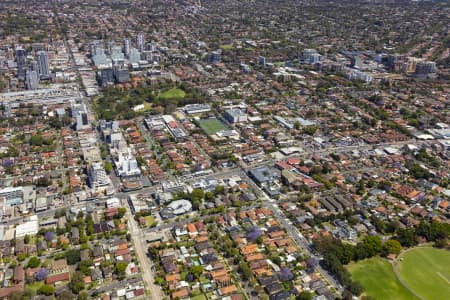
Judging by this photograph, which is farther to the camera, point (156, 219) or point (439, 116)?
point (439, 116)

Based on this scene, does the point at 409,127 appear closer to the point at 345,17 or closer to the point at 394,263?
the point at 394,263

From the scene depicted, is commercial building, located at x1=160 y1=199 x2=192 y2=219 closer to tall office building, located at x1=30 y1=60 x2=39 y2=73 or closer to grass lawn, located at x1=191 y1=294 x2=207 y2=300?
grass lawn, located at x1=191 y1=294 x2=207 y2=300

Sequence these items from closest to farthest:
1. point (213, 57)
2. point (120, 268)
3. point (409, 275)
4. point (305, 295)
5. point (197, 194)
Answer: point (305, 295), point (120, 268), point (409, 275), point (197, 194), point (213, 57)

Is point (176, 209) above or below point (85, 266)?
below

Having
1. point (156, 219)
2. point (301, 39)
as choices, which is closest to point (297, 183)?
point (156, 219)

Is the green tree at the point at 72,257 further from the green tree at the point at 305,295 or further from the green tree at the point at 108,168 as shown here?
the green tree at the point at 305,295

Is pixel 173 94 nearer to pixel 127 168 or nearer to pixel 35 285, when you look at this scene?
pixel 127 168

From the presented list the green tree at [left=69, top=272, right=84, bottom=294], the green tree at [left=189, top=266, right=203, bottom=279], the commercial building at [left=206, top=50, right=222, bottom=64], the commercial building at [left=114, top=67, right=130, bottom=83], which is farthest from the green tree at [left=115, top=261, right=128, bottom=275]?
the commercial building at [left=206, top=50, right=222, bottom=64]

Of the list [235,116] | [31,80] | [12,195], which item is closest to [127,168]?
[12,195]

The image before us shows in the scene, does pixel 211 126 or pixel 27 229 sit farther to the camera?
pixel 211 126
